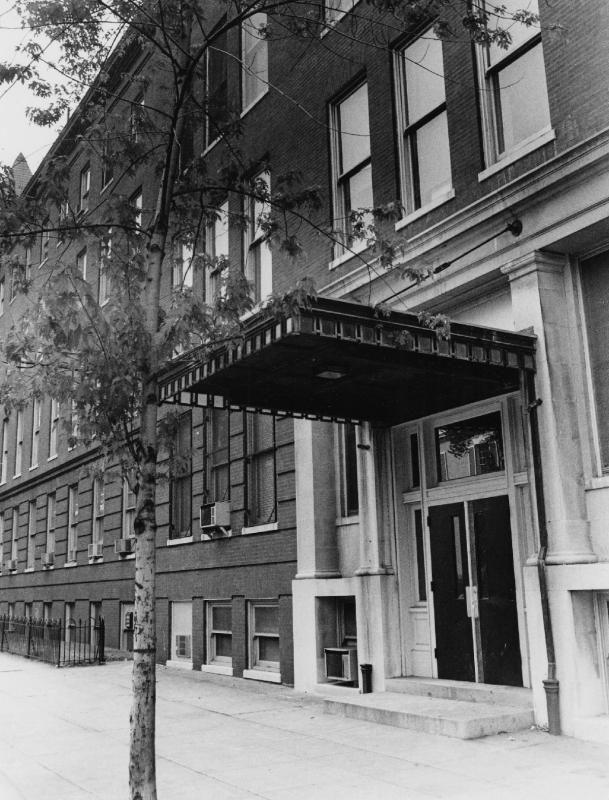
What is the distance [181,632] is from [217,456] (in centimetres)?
401

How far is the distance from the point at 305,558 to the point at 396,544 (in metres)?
1.93

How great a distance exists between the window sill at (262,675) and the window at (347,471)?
303cm

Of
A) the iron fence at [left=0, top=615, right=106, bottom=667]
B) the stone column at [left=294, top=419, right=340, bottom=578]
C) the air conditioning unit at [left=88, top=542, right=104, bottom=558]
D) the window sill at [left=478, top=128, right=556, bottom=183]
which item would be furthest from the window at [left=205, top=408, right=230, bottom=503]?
the air conditioning unit at [left=88, top=542, right=104, bottom=558]

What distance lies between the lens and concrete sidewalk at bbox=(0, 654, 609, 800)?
698 centimetres

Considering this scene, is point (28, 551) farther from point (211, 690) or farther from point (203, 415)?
point (211, 690)

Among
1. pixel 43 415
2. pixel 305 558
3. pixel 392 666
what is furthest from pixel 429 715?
pixel 43 415

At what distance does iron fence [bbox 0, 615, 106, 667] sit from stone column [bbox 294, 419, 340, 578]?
686 centimetres

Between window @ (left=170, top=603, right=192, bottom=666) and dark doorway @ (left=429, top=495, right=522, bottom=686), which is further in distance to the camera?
window @ (left=170, top=603, right=192, bottom=666)

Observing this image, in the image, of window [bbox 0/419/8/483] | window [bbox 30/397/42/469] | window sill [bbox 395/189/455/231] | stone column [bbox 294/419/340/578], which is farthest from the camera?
window [bbox 0/419/8/483]

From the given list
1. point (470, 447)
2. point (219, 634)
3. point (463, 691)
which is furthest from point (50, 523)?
point (463, 691)

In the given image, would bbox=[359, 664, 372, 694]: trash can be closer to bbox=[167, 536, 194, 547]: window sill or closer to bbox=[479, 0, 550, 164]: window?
bbox=[167, 536, 194, 547]: window sill

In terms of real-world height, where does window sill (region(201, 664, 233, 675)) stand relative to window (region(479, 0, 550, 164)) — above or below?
below

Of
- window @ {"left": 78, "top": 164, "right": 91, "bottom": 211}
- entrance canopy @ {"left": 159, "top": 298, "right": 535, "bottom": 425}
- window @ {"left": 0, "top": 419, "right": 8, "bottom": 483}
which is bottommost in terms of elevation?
entrance canopy @ {"left": 159, "top": 298, "right": 535, "bottom": 425}

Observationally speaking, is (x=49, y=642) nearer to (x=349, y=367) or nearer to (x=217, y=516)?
(x=217, y=516)
